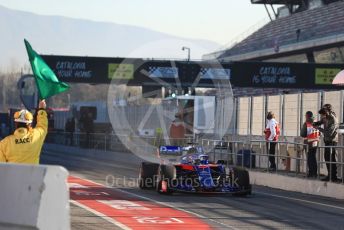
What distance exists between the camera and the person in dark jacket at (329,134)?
61.4 feet

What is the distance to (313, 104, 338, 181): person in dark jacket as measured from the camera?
18719 mm

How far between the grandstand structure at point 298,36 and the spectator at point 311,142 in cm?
3618

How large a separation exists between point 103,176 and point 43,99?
13450 mm

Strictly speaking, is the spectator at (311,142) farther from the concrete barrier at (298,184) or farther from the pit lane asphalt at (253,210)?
the pit lane asphalt at (253,210)

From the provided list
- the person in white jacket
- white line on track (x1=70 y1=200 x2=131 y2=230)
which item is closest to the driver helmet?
white line on track (x1=70 y1=200 x2=131 y2=230)

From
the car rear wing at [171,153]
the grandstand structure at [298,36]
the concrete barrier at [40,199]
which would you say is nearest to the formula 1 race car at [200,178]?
the car rear wing at [171,153]

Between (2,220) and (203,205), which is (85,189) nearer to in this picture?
(203,205)

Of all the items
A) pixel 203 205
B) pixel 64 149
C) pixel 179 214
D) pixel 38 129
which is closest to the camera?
pixel 38 129

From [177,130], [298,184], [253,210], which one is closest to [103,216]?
[253,210]

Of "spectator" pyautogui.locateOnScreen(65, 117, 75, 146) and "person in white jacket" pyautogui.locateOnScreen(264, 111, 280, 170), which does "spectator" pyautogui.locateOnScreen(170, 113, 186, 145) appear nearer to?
"person in white jacket" pyautogui.locateOnScreen(264, 111, 280, 170)

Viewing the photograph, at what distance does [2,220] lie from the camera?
7246mm

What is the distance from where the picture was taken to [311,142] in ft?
65.9

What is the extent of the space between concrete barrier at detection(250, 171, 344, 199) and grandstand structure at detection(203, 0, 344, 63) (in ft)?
114

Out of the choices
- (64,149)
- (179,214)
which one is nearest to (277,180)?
(179,214)
